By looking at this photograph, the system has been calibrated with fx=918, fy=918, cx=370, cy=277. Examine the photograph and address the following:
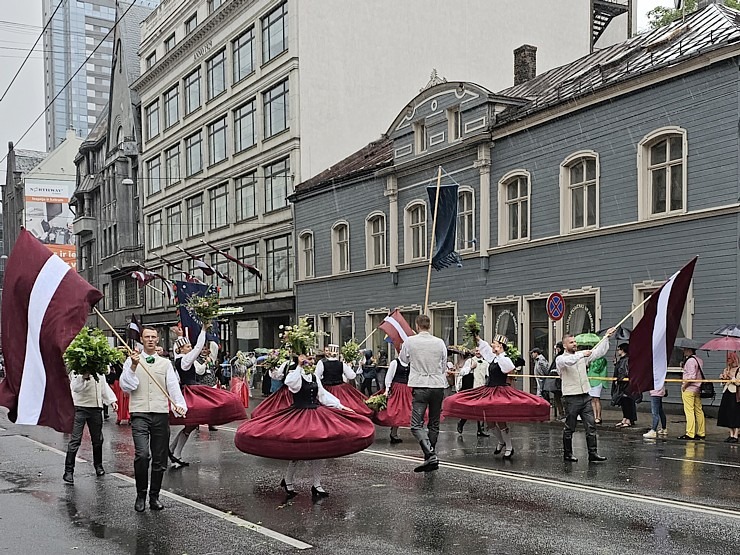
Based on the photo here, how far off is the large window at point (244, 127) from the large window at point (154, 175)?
11461 millimetres

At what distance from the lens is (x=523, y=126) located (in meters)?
26.6

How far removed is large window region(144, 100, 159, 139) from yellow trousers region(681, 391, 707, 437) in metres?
44.0

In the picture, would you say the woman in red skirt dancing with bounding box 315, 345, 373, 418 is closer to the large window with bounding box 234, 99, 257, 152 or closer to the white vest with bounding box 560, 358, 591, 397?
the white vest with bounding box 560, 358, 591, 397

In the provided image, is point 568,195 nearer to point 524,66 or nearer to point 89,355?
point 524,66

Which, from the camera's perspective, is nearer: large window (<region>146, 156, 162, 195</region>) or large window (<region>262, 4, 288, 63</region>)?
large window (<region>262, 4, 288, 63</region>)

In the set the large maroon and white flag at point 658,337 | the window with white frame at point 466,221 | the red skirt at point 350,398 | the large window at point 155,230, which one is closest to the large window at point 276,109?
the window with white frame at point 466,221

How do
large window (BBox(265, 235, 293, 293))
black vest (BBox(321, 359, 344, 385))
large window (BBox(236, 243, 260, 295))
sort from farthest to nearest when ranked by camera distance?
1. large window (BBox(236, 243, 260, 295))
2. large window (BBox(265, 235, 293, 293))
3. black vest (BBox(321, 359, 344, 385))

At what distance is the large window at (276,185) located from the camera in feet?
135

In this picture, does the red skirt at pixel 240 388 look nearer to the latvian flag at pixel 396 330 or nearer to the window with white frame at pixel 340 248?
the latvian flag at pixel 396 330

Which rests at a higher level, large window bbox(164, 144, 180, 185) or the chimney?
the chimney

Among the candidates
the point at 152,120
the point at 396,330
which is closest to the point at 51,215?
the point at 152,120

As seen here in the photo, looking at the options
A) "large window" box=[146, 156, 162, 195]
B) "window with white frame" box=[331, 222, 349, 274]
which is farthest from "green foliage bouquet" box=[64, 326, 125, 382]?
"large window" box=[146, 156, 162, 195]

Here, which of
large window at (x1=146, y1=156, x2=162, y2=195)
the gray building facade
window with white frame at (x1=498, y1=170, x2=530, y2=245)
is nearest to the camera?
the gray building facade

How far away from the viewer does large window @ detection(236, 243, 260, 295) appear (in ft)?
143
